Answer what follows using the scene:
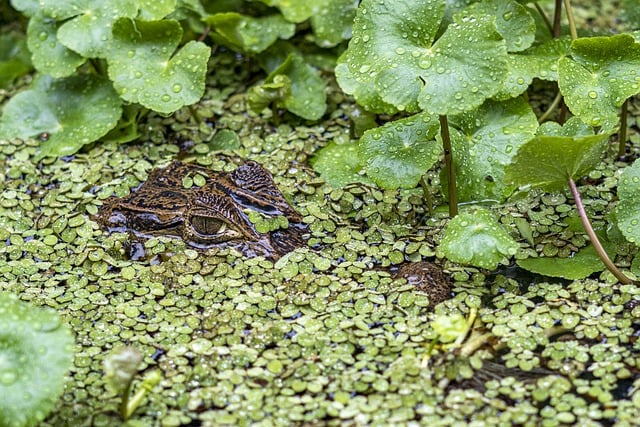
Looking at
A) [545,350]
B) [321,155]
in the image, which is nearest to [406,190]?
[321,155]

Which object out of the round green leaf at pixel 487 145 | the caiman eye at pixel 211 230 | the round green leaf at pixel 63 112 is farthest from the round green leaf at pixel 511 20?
the round green leaf at pixel 63 112

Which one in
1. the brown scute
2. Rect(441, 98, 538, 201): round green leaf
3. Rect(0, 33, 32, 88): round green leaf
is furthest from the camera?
Rect(0, 33, 32, 88): round green leaf

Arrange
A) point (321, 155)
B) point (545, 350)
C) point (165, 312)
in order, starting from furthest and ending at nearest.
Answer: point (321, 155) → point (165, 312) → point (545, 350)

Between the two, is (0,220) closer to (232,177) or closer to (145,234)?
(145,234)

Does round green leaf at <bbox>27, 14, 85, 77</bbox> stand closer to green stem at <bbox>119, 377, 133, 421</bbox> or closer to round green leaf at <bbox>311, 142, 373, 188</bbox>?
round green leaf at <bbox>311, 142, 373, 188</bbox>

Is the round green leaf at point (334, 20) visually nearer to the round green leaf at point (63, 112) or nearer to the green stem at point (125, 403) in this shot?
the round green leaf at point (63, 112)

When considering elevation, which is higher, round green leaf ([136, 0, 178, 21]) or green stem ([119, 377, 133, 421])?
round green leaf ([136, 0, 178, 21])

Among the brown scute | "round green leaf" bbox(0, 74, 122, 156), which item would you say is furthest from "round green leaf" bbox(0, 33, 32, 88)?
the brown scute
